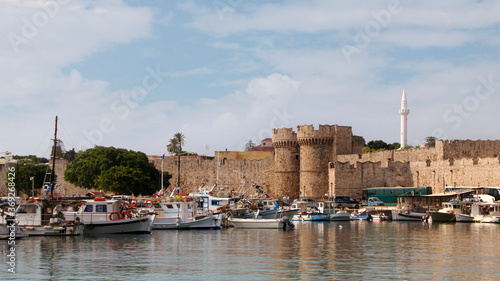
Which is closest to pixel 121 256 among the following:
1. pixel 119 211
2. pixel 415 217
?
pixel 119 211

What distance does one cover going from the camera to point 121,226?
2869 centimetres

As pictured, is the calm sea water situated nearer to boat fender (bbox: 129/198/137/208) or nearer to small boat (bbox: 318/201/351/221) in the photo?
boat fender (bbox: 129/198/137/208)

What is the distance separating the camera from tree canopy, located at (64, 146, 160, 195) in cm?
4772

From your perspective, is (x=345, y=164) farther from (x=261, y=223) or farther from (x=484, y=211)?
(x=261, y=223)

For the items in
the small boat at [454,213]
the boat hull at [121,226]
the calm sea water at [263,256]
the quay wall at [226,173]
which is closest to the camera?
the calm sea water at [263,256]

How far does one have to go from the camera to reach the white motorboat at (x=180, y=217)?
32.2m

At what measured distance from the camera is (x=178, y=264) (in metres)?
19.6

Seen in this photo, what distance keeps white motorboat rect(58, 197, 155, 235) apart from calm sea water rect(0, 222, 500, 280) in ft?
2.74

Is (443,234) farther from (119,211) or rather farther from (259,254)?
(119,211)

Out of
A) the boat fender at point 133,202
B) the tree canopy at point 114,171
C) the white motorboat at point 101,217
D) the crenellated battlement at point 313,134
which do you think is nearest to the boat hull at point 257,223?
the boat fender at point 133,202

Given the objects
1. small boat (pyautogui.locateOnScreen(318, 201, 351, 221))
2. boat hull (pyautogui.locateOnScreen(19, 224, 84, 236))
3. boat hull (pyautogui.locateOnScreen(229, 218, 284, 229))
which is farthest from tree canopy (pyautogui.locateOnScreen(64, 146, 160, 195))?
boat hull (pyautogui.locateOnScreen(19, 224, 84, 236))

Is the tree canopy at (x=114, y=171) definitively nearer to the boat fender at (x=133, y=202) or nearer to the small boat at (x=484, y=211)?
the boat fender at (x=133, y=202)

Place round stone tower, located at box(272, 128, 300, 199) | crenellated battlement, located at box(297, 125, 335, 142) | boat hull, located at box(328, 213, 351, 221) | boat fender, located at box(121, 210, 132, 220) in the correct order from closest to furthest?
boat fender, located at box(121, 210, 132, 220) → boat hull, located at box(328, 213, 351, 221) → crenellated battlement, located at box(297, 125, 335, 142) → round stone tower, located at box(272, 128, 300, 199)

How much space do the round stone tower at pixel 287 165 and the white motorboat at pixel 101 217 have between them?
984 inches
